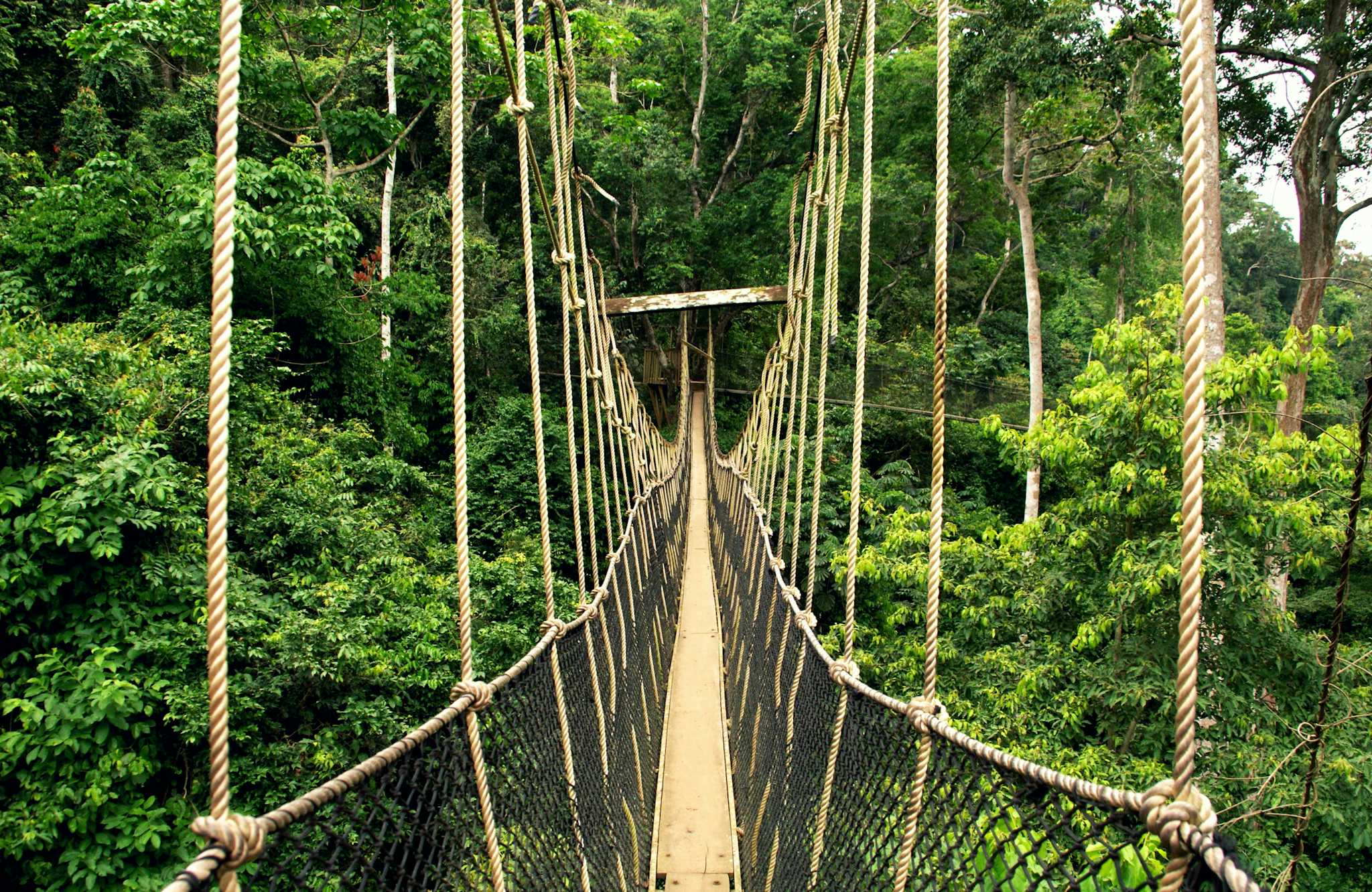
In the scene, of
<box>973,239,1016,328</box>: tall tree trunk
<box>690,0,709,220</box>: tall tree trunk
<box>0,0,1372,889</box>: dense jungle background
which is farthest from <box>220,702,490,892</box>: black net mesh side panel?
<box>973,239,1016,328</box>: tall tree trunk

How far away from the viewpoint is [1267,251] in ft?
57.5

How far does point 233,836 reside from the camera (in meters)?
0.58

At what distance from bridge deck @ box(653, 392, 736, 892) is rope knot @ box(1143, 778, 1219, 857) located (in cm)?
161

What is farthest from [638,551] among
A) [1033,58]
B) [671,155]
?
[671,155]

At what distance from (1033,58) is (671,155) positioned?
5167 mm

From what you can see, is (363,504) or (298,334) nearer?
(363,504)

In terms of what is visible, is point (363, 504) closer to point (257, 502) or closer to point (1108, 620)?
point (257, 502)

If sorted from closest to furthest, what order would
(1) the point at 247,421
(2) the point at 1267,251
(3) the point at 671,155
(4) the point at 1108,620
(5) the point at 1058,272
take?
1. (4) the point at 1108,620
2. (1) the point at 247,421
3. (3) the point at 671,155
4. (5) the point at 1058,272
5. (2) the point at 1267,251

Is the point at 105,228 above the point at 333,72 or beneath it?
beneath

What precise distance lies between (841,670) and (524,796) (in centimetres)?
55

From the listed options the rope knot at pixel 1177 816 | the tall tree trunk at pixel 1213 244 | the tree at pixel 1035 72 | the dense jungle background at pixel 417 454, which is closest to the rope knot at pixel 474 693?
the rope knot at pixel 1177 816

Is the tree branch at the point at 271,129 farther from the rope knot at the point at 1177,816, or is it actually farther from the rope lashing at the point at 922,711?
the rope knot at the point at 1177,816

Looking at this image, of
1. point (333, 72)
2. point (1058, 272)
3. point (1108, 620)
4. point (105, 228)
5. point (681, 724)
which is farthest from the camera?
point (1058, 272)

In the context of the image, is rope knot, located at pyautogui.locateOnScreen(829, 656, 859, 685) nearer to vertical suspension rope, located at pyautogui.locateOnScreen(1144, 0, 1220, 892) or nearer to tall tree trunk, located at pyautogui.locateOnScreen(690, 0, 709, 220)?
vertical suspension rope, located at pyautogui.locateOnScreen(1144, 0, 1220, 892)
